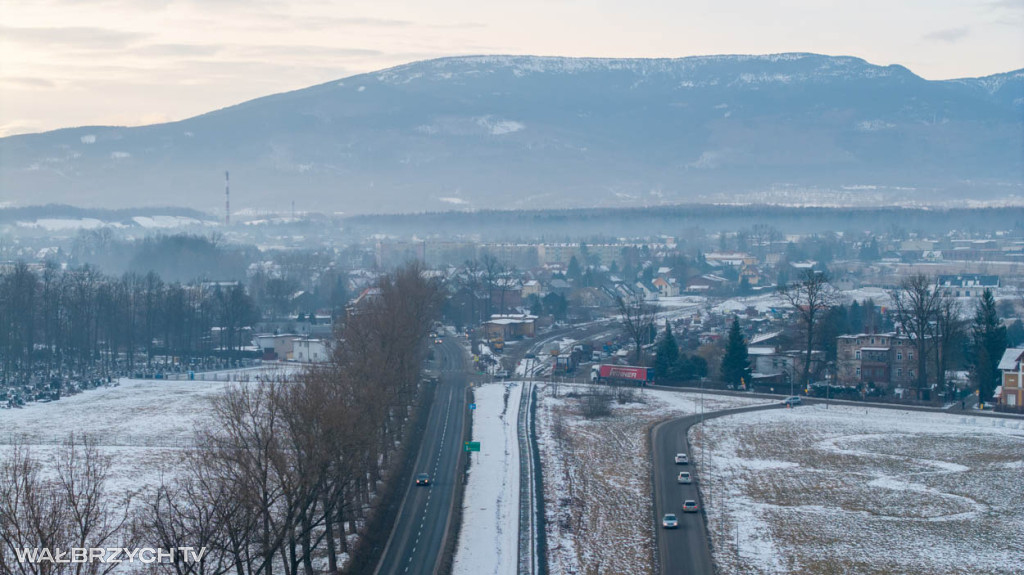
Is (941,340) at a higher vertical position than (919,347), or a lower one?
higher

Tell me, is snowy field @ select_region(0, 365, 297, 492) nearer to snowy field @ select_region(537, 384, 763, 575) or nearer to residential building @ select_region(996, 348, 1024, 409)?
snowy field @ select_region(537, 384, 763, 575)

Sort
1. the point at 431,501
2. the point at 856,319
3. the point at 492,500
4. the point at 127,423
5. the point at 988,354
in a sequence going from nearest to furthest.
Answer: the point at 431,501 < the point at 492,500 < the point at 127,423 < the point at 988,354 < the point at 856,319

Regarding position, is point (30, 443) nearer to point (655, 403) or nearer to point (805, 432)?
point (655, 403)

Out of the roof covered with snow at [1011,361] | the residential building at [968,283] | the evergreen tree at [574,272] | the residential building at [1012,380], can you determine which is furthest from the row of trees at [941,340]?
the evergreen tree at [574,272]

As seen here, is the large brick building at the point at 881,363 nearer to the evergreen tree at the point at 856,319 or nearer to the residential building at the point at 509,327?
the evergreen tree at the point at 856,319

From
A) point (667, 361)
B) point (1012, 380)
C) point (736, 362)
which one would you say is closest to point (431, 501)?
point (736, 362)

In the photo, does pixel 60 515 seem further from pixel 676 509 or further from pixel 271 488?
pixel 676 509

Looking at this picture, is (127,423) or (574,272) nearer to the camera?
(127,423)
